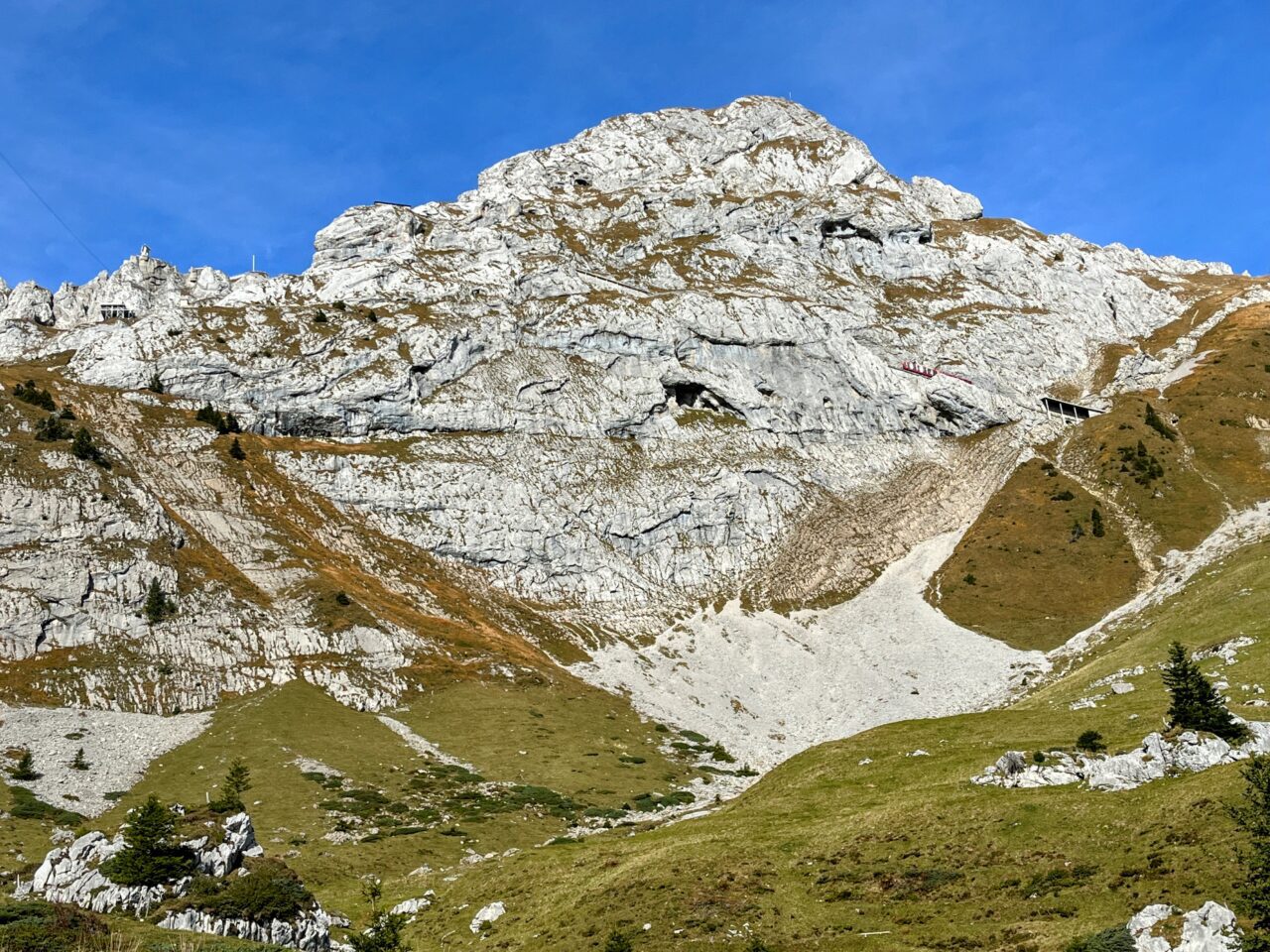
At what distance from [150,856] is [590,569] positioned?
10559cm

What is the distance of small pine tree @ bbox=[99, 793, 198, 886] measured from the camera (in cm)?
3719

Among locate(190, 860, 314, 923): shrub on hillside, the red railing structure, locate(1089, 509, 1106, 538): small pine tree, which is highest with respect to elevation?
the red railing structure

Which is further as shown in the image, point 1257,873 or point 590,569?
point 590,569

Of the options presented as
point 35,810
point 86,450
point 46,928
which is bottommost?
point 46,928

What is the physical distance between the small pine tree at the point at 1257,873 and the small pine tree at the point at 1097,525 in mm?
117662

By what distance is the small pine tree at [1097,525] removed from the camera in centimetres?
13388

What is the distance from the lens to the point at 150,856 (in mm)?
38000

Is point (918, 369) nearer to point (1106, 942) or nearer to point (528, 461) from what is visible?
point (528, 461)

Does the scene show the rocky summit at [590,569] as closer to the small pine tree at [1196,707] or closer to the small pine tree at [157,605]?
the small pine tree at [157,605]

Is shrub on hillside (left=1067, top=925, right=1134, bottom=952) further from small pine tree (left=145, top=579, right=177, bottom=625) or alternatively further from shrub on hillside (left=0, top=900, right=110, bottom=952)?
small pine tree (left=145, top=579, right=177, bottom=625)

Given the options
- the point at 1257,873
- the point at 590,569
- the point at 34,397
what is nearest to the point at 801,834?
the point at 1257,873

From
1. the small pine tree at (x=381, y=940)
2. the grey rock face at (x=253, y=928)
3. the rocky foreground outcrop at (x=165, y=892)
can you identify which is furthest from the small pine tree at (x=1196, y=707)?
the rocky foreground outcrop at (x=165, y=892)

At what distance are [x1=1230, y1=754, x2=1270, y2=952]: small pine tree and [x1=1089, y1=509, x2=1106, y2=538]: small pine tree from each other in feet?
386

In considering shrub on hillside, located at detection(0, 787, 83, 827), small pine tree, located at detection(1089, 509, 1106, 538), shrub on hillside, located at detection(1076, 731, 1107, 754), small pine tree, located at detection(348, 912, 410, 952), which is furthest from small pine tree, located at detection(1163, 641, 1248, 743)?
small pine tree, located at detection(1089, 509, 1106, 538)
